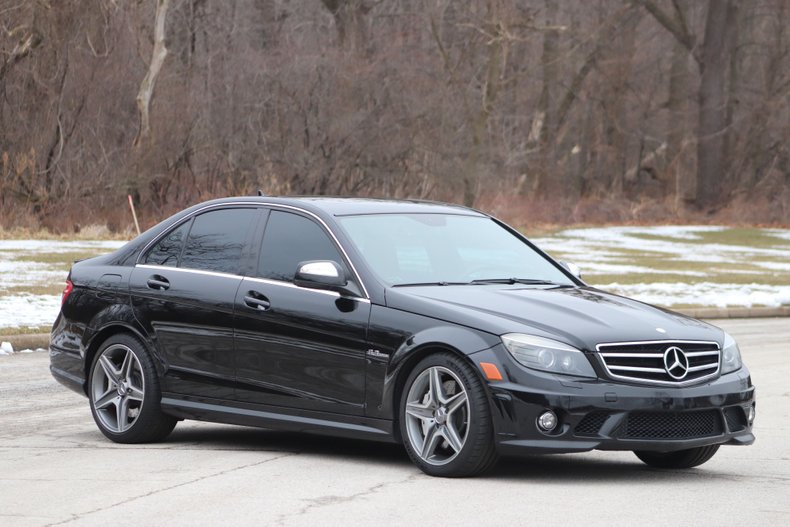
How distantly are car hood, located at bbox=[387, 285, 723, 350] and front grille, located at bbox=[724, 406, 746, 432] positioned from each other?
0.40 meters

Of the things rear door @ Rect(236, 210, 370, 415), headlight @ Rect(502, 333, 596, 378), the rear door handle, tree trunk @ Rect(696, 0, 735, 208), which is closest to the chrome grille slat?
headlight @ Rect(502, 333, 596, 378)

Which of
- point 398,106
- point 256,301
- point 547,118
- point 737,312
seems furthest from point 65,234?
point 547,118

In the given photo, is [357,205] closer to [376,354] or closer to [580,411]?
[376,354]

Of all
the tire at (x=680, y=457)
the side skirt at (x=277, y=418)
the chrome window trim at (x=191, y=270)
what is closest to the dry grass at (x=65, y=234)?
the chrome window trim at (x=191, y=270)

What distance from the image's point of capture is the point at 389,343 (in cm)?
809

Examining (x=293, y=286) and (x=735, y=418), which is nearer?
(x=735, y=418)

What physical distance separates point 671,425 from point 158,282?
357 centimetres

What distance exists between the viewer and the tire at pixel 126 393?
9.38 meters

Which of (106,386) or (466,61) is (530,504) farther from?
(466,61)

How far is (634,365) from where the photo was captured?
7664 millimetres

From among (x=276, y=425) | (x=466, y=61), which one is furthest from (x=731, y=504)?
(x=466, y=61)

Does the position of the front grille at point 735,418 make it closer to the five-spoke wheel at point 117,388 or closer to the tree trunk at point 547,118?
the five-spoke wheel at point 117,388

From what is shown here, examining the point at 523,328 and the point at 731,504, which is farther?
the point at 523,328

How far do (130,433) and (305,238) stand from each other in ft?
5.81
